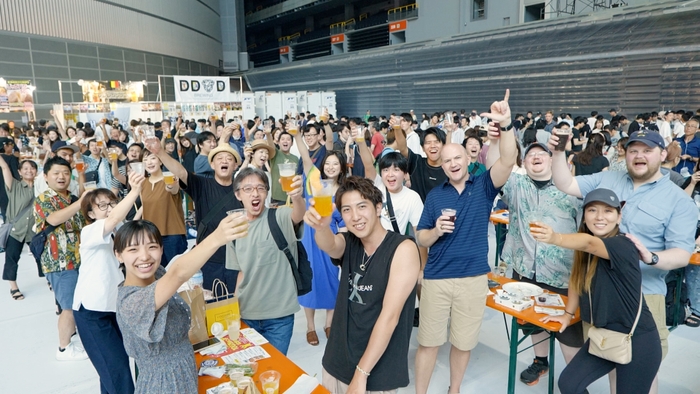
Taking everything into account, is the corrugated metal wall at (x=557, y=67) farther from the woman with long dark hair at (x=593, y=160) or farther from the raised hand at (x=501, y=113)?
the raised hand at (x=501, y=113)

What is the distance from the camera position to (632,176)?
262cm

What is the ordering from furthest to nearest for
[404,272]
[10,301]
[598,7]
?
[598,7], [10,301], [404,272]

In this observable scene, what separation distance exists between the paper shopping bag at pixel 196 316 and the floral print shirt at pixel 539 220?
2.29m

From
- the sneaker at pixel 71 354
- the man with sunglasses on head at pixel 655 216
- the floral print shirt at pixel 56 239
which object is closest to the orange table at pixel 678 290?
the man with sunglasses on head at pixel 655 216

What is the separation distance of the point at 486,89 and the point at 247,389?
17938 mm

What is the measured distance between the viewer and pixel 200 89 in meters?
15.6

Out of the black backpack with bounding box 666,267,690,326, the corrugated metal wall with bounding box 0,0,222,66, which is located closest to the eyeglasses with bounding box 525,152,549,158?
the black backpack with bounding box 666,267,690,326

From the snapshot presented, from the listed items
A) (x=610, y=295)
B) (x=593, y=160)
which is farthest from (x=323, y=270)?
(x=593, y=160)

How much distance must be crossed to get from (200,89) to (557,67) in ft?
42.6

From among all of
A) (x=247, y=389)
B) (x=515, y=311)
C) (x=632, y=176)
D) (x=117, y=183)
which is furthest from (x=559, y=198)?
(x=117, y=183)

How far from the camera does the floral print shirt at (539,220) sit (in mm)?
2951

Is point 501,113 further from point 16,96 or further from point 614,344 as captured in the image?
point 16,96

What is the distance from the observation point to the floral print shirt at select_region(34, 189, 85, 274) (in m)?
3.38

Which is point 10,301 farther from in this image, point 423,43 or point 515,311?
point 423,43
